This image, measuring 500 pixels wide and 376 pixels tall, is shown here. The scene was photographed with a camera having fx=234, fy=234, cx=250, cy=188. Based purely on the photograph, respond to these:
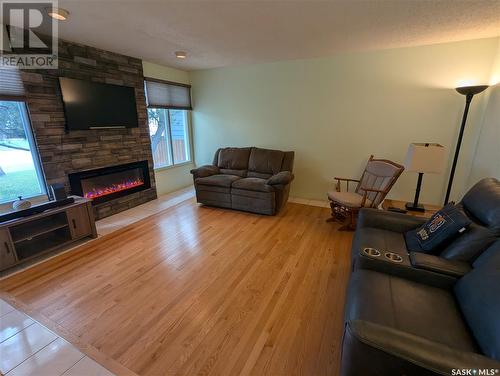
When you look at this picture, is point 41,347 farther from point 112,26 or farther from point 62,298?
point 112,26

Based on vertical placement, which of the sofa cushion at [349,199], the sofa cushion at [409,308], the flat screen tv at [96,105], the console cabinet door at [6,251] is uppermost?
the flat screen tv at [96,105]

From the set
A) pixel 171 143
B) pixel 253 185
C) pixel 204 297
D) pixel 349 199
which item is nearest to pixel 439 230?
pixel 349 199

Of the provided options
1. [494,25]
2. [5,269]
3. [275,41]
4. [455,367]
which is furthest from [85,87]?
[494,25]

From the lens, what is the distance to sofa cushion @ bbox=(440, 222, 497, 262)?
57.7 inches

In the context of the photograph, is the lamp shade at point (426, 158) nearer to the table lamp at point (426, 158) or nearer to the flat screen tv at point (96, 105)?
the table lamp at point (426, 158)

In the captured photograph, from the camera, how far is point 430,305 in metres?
1.33

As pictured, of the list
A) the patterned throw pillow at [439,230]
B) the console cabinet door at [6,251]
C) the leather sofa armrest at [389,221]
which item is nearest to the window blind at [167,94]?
the console cabinet door at [6,251]

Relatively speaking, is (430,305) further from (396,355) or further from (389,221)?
(389,221)

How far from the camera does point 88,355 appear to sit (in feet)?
4.95

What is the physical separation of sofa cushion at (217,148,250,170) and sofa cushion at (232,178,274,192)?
2.21 ft

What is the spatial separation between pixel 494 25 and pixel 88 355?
15.4ft

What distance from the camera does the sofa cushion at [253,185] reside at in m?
3.56

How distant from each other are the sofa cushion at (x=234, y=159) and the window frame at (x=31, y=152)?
2618mm

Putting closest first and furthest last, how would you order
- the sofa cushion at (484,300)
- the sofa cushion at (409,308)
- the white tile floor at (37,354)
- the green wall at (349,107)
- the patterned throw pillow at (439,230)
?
1. the sofa cushion at (484,300)
2. the sofa cushion at (409,308)
3. the white tile floor at (37,354)
4. the patterned throw pillow at (439,230)
5. the green wall at (349,107)
